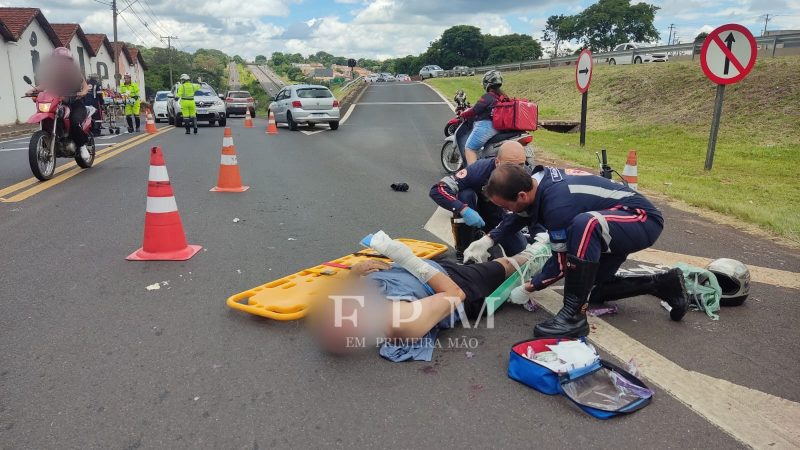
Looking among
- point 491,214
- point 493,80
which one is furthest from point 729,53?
point 491,214

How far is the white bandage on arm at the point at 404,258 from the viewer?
3.52m

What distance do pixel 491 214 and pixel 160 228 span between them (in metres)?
2.93

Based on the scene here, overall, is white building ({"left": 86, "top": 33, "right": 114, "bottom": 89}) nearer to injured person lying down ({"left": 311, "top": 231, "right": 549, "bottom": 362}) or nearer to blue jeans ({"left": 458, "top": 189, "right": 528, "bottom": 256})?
blue jeans ({"left": 458, "top": 189, "right": 528, "bottom": 256})

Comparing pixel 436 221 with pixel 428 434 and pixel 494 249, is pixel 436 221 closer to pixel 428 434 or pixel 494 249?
pixel 494 249

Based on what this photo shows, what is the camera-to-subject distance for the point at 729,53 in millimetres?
8789

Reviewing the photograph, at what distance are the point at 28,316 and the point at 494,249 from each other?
3.46 metres

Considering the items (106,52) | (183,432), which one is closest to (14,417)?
(183,432)

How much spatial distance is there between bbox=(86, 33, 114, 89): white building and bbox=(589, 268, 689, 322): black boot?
1843 inches

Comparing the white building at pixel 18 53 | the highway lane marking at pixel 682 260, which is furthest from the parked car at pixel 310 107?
the white building at pixel 18 53

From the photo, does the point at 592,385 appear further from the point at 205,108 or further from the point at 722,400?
the point at 205,108

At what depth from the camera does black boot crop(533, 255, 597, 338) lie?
340 cm

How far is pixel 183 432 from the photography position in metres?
2.47

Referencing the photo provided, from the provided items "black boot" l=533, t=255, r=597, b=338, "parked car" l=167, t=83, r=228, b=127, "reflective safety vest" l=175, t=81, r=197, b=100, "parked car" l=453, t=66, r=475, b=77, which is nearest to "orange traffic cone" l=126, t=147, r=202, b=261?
"black boot" l=533, t=255, r=597, b=338

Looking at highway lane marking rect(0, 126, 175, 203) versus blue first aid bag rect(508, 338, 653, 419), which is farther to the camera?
highway lane marking rect(0, 126, 175, 203)
